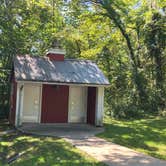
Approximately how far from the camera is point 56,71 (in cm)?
1789

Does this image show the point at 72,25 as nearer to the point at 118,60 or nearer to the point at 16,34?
the point at 118,60

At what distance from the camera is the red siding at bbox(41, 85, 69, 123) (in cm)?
1775

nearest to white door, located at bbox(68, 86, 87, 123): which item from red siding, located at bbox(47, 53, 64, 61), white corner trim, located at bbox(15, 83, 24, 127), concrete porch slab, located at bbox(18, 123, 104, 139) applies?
concrete porch slab, located at bbox(18, 123, 104, 139)

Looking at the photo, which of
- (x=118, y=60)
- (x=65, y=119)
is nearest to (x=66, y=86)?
(x=65, y=119)

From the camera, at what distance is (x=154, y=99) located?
75.4 ft

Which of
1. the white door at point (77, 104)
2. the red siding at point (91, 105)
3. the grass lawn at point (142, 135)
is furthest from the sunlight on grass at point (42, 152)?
the red siding at point (91, 105)

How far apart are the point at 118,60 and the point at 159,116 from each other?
401 inches

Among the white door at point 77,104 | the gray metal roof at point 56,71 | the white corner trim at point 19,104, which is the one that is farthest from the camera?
the white door at point 77,104

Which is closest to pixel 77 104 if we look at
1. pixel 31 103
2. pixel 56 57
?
pixel 31 103

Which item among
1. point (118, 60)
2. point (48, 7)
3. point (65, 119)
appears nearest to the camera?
point (65, 119)

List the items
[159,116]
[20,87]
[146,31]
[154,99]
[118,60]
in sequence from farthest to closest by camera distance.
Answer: [118,60], [146,31], [154,99], [159,116], [20,87]

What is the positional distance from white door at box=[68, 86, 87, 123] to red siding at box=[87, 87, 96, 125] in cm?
23

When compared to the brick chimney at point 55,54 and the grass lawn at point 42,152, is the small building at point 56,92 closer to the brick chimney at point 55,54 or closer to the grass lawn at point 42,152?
the brick chimney at point 55,54

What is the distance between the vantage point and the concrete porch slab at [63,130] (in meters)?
14.3
